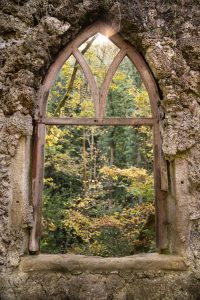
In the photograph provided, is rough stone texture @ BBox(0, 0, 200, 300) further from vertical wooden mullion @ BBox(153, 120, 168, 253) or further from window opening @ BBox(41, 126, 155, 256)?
window opening @ BBox(41, 126, 155, 256)

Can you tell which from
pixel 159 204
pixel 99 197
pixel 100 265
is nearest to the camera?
pixel 100 265

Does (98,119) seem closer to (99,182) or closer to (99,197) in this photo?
(99,182)

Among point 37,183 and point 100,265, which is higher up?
point 37,183

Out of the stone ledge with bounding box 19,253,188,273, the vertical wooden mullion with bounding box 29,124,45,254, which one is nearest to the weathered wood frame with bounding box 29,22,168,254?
the vertical wooden mullion with bounding box 29,124,45,254

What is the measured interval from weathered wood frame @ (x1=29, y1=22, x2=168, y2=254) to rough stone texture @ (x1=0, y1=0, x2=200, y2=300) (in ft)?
0.25

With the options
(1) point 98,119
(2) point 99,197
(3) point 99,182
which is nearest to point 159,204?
(1) point 98,119

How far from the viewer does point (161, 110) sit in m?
2.85

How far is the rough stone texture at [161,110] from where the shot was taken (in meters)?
2.45

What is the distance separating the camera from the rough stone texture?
8.03ft

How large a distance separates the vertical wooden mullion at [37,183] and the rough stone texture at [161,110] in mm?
85

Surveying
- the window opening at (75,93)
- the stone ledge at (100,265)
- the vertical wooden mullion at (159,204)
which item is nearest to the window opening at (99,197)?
the window opening at (75,93)

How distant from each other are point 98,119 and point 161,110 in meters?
0.61

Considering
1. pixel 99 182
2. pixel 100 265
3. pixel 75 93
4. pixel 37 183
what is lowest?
pixel 100 265

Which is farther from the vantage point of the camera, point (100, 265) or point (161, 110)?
point (161, 110)
